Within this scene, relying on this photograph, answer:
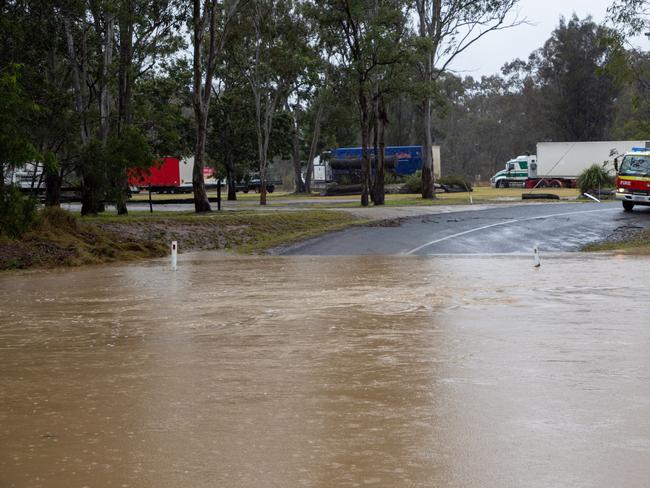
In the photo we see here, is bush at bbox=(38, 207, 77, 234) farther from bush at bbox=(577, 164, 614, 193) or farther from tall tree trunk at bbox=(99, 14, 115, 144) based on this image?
bush at bbox=(577, 164, 614, 193)

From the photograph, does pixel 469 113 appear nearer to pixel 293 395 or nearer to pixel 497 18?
pixel 497 18

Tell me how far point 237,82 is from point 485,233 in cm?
3902

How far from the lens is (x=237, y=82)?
69.5 meters

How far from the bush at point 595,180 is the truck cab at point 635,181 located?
17.5 metres

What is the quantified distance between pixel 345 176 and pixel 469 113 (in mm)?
62734

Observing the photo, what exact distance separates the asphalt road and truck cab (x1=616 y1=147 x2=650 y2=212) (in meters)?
0.51

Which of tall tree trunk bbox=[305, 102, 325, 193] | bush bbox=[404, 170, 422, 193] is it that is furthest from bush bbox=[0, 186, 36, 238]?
tall tree trunk bbox=[305, 102, 325, 193]

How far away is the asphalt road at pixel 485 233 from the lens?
1203 inches

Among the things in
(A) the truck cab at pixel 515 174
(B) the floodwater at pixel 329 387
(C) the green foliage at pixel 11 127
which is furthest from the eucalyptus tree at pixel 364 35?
(A) the truck cab at pixel 515 174

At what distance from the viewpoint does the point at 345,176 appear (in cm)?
7675

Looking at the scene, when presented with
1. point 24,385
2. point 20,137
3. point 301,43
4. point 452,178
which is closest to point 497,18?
point 301,43

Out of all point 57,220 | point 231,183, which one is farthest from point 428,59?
point 57,220

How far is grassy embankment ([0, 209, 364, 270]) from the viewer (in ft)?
91.6

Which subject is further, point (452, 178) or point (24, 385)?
point (452, 178)
